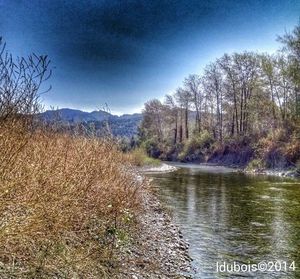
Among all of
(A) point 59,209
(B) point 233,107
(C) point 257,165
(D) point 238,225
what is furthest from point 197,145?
(A) point 59,209

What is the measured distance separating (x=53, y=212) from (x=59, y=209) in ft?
0.74

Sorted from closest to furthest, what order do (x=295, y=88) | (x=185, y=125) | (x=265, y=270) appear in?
1. (x=265, y=270)
2. (x=295, y=88)
3. (x=185, y=125)

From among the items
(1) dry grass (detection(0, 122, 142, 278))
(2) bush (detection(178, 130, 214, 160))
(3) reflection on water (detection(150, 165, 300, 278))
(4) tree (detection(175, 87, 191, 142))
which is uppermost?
(4) tree (detection(175, 87, 191, 142))

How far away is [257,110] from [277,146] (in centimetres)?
1072

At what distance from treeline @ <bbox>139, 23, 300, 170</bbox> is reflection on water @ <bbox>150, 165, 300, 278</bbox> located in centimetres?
1822

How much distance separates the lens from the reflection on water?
793 centimetres

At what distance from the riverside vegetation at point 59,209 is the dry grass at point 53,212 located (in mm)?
12

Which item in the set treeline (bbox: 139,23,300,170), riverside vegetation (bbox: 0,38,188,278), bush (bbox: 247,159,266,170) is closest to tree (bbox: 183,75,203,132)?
treeline (bbox: 139,23,300,170)

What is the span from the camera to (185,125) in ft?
221

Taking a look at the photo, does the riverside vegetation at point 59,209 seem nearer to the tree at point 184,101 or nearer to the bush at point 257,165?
the bush at point 257,165

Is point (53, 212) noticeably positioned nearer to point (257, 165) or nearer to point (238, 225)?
point (238, 225)

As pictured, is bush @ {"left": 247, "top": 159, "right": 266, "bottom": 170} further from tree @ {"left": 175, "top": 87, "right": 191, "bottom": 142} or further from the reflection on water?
tree @ {"left": 175, "top": 87, "right": 191, "bottom": 142}

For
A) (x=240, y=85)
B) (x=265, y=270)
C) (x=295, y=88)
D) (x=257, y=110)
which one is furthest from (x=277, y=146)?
(x=265, y=270)

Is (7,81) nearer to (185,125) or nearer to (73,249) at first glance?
(73,249)
